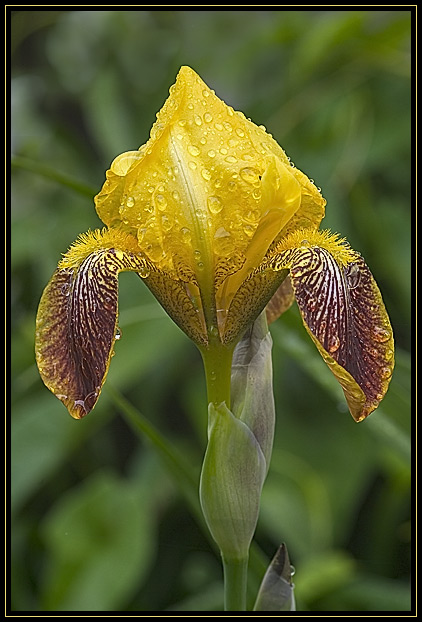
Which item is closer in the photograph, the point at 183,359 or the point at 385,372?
the point at 385,372

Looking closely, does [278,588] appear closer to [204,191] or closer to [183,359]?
[204,191]

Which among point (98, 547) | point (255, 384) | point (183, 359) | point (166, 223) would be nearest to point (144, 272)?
point (166, 223)

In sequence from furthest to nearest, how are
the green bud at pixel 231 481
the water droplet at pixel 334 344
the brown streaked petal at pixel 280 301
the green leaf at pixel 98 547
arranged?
the green leaf at pixel 98 547 → the brown streaked petal at pixel 280 301 → the green bud at pixel 231 481 → the water droplet at pixel 334 344

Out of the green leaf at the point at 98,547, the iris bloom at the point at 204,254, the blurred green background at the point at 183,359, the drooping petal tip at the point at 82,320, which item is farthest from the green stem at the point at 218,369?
the green leaf at the point at 98,547

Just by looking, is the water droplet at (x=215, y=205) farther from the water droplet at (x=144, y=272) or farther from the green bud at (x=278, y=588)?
the green bud at (x=278, y=588)

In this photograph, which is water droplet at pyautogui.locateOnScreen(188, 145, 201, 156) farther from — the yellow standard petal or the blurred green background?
the blurred green background
